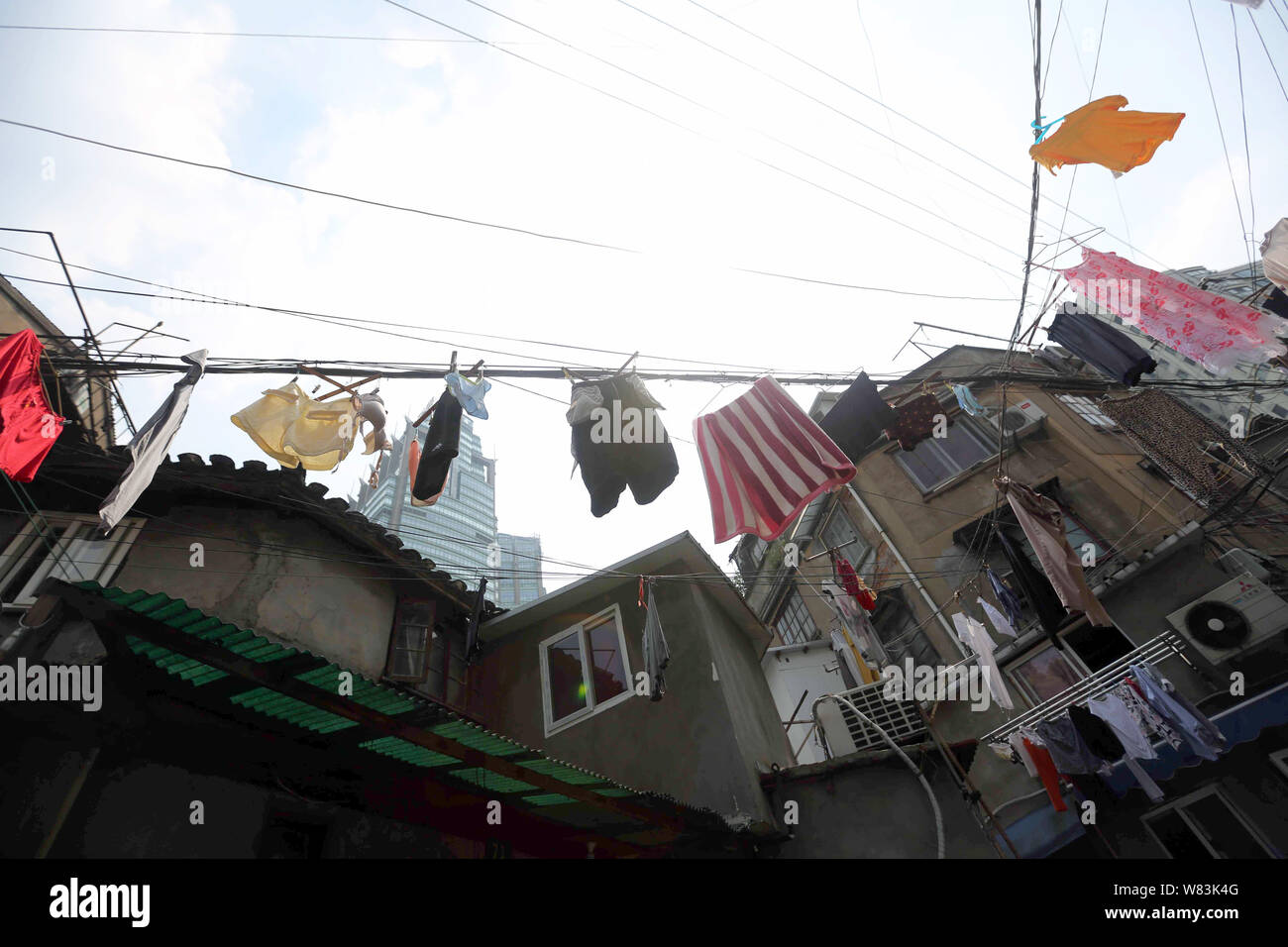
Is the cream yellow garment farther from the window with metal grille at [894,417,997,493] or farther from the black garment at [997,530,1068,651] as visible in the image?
the window with metal grille at [894,417,997,493]

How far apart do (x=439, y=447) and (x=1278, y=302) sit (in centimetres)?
1524

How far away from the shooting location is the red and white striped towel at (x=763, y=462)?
23.1 ft

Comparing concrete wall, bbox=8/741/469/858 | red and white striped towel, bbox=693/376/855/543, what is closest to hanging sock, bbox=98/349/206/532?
concrete wall, bbox=8/741/469/858

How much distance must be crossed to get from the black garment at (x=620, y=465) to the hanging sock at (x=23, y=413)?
243 inches

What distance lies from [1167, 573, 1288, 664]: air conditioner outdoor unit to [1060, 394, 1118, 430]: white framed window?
235 inches

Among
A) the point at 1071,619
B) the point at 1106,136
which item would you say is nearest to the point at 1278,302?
the point at 1106,136

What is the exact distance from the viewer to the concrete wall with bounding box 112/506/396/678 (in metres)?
7.84

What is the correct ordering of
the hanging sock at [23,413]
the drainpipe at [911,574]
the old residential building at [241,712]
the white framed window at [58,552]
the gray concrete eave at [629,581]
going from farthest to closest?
the drainpipe at [911,574], the gray concrete eave at [629,581], the white framed window at [58,552], the hanging sock at [23,413], the old residential building at [241,712]

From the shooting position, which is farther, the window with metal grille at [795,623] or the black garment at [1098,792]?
the window with metal grille at [795,623]

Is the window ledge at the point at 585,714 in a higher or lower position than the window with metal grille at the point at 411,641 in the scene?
lower

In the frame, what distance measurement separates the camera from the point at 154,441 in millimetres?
6281

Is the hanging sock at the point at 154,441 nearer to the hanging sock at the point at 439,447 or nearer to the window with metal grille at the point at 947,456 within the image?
the hanging sock at the point at 439,447

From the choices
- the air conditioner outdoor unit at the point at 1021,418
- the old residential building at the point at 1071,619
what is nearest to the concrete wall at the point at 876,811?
the old residential building at the point at 1071,619

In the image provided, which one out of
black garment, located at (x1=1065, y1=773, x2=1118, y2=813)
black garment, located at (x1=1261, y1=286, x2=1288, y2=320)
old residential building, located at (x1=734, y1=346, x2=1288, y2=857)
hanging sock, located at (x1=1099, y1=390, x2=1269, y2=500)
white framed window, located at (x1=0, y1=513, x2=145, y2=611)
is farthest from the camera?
hanging sock, located at (x1=1099, y1=390, x2=1269, y2=500)
